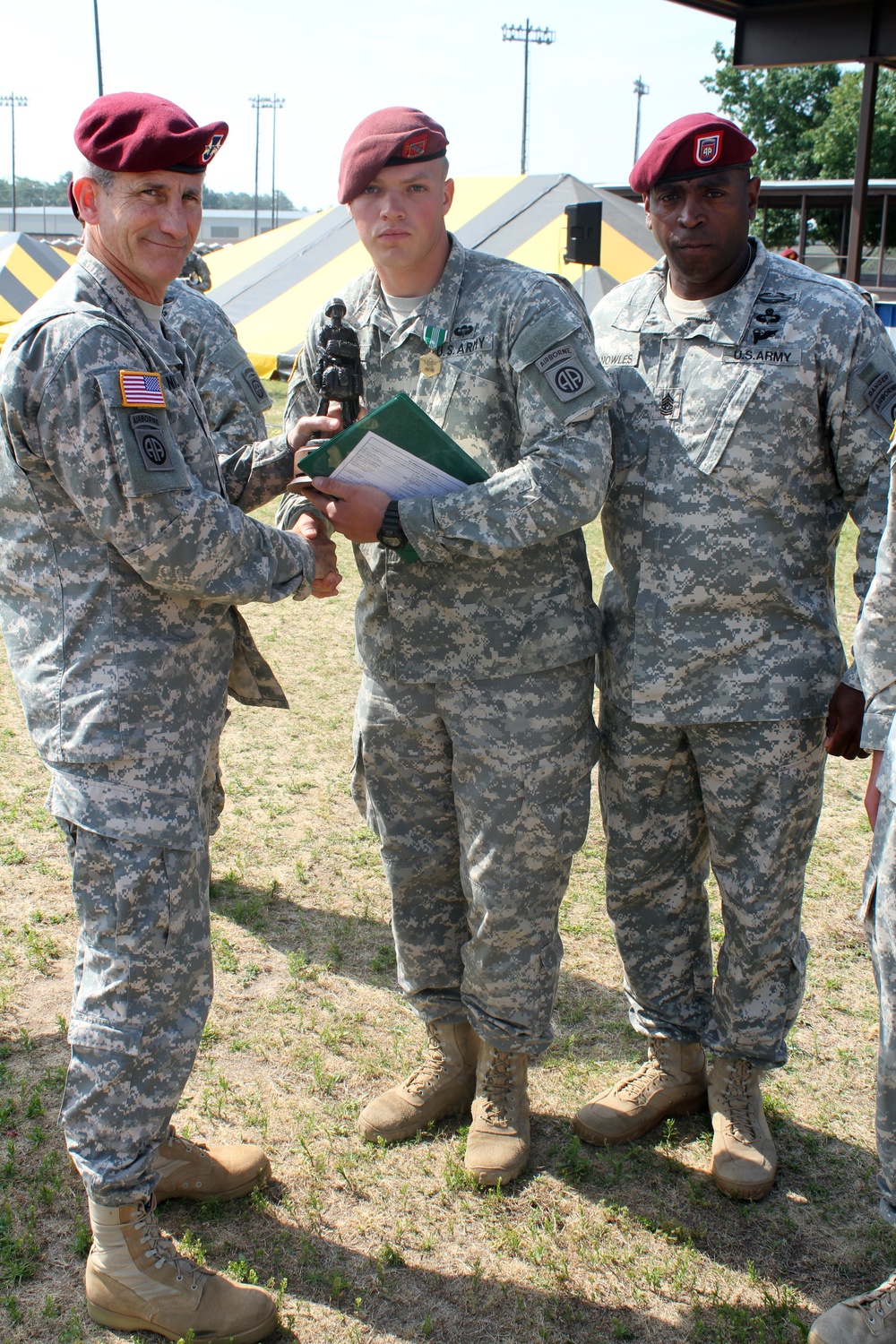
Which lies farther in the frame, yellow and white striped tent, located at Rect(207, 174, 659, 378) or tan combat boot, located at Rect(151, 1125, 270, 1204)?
yellow and white striped tent, located at Rect(207, 174, 659, 378)

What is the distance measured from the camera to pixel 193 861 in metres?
2.25

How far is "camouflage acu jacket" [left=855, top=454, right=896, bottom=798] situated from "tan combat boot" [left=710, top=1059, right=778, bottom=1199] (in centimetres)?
110

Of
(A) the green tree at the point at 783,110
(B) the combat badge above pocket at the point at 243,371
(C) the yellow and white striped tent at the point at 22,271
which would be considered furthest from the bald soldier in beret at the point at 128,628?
(A) the green tree at the point at 783,110

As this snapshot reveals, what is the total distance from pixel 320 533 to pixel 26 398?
2.53 ft

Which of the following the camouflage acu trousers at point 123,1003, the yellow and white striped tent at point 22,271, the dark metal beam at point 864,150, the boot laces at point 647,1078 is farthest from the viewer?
the yellow and white striped tent at point 22,271

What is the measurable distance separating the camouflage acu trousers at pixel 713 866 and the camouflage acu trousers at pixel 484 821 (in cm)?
15

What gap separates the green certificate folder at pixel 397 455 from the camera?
2.37m

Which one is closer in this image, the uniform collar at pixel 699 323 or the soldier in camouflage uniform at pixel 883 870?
the soldier in camouflage uniform at pixel 883 870

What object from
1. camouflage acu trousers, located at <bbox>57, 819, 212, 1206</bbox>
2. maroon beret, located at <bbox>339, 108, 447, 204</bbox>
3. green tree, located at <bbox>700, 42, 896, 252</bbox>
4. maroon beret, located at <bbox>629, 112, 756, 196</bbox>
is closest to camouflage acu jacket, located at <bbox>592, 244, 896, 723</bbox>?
maroon beret, located at <bbox>629, 112, 756, 196</bbox>

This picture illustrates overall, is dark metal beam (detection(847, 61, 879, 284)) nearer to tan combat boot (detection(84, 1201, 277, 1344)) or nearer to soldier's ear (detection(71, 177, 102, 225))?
soldier's ear (detection(71, 177, 102, 225))

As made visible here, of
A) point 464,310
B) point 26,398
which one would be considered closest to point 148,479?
point 26,398

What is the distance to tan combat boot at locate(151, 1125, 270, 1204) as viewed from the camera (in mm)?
2594

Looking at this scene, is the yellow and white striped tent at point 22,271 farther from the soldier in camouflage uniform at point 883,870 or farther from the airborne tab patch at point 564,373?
the soldier in camouflage uniform at point 883,870

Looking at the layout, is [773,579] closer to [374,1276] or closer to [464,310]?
[464,310]
